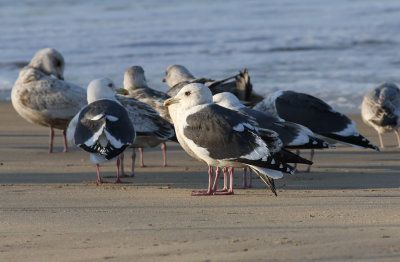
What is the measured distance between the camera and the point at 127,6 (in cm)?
3988

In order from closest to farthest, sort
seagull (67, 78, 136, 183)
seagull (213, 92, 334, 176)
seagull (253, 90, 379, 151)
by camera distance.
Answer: seagull (67, 78, 136, 183)
seagull (213, 92, 334, 176)
seagull (253, 90, 379, 151)

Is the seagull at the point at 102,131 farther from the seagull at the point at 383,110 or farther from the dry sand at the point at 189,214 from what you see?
the seagull at the point at 383,110

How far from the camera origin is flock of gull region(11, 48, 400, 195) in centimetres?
743

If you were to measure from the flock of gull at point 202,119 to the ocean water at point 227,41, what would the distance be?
4642mm

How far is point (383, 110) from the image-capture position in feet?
38.1

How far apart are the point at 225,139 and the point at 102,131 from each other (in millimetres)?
1408

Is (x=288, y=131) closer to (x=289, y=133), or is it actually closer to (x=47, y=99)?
(x=289, y=133)

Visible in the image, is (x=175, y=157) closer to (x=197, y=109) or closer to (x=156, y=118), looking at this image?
(x=156, y=118)

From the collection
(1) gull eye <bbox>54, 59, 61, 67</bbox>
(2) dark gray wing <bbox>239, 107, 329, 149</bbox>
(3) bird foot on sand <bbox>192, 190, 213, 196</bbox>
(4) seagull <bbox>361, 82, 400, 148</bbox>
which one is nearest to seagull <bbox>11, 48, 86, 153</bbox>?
(1) gull eye <bbox>54, 59, 61, 67</bbox>

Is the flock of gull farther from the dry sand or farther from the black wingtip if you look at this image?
the dry sand

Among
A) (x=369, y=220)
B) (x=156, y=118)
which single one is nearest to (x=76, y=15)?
(x=156, y=118)

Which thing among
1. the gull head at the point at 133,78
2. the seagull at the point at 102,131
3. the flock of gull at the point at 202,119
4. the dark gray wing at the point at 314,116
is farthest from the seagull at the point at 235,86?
the seagull at the point at 102,131

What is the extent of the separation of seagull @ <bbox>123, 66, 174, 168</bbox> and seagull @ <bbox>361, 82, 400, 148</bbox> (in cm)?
300

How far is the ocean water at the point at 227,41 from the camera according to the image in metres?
18.7
